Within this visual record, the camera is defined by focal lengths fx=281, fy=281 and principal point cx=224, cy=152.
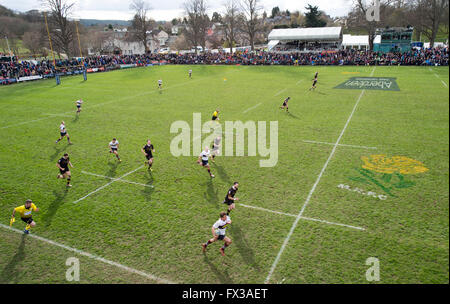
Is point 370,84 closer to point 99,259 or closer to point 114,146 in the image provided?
point 114,146

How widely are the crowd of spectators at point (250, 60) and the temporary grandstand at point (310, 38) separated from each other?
12588mm

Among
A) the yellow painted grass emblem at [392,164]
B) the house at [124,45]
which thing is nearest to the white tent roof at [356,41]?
the house at [124,45]

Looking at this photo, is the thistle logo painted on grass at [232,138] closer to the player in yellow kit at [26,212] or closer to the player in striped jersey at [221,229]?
the player in striped jersey at [221,229]

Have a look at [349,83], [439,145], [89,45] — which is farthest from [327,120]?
[89,45]

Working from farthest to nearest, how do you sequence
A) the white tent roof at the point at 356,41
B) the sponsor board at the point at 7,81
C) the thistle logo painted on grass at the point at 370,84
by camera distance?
the white tent roof at the point at 356,41
the sponsor board at the point at 7,81
the thistle logo painted on grass at the point at 370,84

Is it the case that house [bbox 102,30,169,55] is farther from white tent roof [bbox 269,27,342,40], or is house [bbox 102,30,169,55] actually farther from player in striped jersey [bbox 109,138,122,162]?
player in striped jersey [bbox 109,138,122,162]

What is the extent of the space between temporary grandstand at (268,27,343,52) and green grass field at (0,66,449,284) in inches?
2044

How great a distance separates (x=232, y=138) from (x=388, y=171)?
9451mm

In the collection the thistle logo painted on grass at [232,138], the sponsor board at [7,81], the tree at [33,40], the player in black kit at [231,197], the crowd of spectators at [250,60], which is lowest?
the player in black kit at [231,197]

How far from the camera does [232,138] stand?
63.1ft

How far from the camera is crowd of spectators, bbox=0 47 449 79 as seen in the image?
47.3m

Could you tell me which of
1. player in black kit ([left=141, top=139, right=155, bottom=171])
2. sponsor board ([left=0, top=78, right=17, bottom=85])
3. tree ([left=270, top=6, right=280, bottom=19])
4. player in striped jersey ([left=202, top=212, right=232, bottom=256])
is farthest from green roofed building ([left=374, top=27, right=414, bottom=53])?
tree ([left=270, top=6, right=280, bottom=19])

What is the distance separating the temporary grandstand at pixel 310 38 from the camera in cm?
6928

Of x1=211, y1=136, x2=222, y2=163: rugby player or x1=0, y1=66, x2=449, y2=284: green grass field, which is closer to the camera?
x1=0, y1=66, x2=449, y2=284: green grass field
